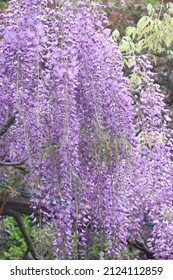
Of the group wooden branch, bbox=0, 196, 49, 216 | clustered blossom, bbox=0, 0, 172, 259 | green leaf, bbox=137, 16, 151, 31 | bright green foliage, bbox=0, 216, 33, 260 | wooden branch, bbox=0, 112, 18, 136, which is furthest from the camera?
bright green foliage, bbox=0, 216, 33, 260

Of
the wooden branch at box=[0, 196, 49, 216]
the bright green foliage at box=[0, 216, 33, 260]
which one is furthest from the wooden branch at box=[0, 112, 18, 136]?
the bright green foliage at box=[0, 216, 33, 260]

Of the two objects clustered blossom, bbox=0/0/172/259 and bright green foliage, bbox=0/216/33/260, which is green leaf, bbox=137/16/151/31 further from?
bright green foliage, bbox=0/216/33/260

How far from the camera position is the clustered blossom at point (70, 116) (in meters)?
3.51

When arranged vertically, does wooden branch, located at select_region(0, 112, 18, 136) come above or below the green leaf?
below

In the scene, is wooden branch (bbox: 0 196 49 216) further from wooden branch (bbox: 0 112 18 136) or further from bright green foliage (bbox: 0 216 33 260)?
bright green foliage (bbox: 0 216 33 260)

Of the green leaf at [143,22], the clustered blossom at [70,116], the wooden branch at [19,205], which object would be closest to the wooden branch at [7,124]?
the clustered blossom at [70,116]

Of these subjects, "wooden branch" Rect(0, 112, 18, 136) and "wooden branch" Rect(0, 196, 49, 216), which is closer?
"wooden branch" Rect(0, 112, 18, 136)

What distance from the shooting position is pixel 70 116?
11.5ft

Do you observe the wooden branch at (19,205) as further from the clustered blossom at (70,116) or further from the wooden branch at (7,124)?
the wooden branch at (7,124)

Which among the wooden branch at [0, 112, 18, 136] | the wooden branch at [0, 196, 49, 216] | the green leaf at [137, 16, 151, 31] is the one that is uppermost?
the green leaf at [137, 16, 151, 31]

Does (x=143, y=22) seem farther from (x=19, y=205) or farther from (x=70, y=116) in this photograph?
(x=19, y=205)

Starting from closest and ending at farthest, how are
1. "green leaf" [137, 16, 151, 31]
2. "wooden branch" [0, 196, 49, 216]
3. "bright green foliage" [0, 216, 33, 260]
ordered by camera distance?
"wooden branch" [0, 196, 49, 216] < "green leaf" [137, 16, 151, 31] < "bright green foliage" [0, 216, 33, 260]

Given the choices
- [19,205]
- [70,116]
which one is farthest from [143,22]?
[19,205]

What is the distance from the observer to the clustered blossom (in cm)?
351
